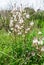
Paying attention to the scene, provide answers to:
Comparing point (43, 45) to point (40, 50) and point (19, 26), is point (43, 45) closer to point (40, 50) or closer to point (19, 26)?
point (40, 50)

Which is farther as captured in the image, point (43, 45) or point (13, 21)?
point (13, 21)

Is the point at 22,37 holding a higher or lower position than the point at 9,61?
higher

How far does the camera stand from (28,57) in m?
3.87

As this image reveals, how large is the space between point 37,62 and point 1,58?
53 cm

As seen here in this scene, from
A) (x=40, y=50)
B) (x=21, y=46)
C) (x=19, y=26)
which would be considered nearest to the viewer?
Result: (x=40, y=50)

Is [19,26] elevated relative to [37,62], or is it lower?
elevated

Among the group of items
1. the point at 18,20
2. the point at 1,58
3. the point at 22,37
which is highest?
the point at 18,20

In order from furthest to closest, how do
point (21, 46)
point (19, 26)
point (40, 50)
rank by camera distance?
1. point (21, 46)
2. point (19, 26)
3. point (40, 50)

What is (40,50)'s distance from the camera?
3564 mm

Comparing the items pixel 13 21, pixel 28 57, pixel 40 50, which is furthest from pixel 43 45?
pixel 13 21

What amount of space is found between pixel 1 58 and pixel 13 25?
51 cm

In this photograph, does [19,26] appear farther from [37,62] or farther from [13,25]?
[37,62]

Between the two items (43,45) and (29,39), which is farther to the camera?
(29,39)

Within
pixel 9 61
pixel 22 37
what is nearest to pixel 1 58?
pixel 9 61
